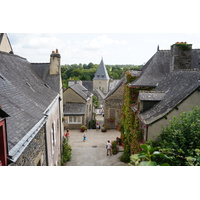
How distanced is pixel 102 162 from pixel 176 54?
9.62 meters

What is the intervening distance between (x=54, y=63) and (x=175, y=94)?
39.3 ft

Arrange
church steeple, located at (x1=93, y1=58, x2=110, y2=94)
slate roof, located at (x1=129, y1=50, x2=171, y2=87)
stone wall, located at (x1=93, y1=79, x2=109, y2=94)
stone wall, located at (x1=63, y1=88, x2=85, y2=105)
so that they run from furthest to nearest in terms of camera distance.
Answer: stone wall, located at (x1=93, y1=79, x2=109, y2=94) → church steeple, located at (x1=93, y1=58, x2=110, y2=94) → stone wall, located at (x1=63, y1=88, x2=85, y2=105) → slate roof, located at (x1=129, y1=50, x2=171, y2=87)

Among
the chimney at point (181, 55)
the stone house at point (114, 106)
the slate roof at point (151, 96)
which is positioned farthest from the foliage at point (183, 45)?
the stone house at point (114, 106)

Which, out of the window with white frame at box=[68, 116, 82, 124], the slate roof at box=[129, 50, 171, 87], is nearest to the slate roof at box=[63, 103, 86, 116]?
the window with white frame at box=[68, 116, 82, 124]

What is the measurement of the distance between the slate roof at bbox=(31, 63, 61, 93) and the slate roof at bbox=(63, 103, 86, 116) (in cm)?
1050

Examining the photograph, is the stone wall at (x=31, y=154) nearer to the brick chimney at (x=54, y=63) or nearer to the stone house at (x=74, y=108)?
the brick chimney at (x=54, y=63)

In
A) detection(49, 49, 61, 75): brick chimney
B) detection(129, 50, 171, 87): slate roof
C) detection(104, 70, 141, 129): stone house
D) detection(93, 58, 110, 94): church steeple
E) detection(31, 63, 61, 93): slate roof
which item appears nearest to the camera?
detection(129, 50, 171, 87): slate roof

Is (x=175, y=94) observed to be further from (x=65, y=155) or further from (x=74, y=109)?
(x=74, y=109)

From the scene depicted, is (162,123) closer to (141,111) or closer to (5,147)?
(141,111)

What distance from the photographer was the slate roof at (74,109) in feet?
91.8

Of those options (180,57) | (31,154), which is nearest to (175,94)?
(180,57)

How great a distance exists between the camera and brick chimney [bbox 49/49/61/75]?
723 inches

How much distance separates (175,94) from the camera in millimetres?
10602

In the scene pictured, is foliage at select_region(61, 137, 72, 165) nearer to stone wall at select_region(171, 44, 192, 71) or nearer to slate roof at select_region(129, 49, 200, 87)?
slate roof at select_region(129, 49, 200, 87)
